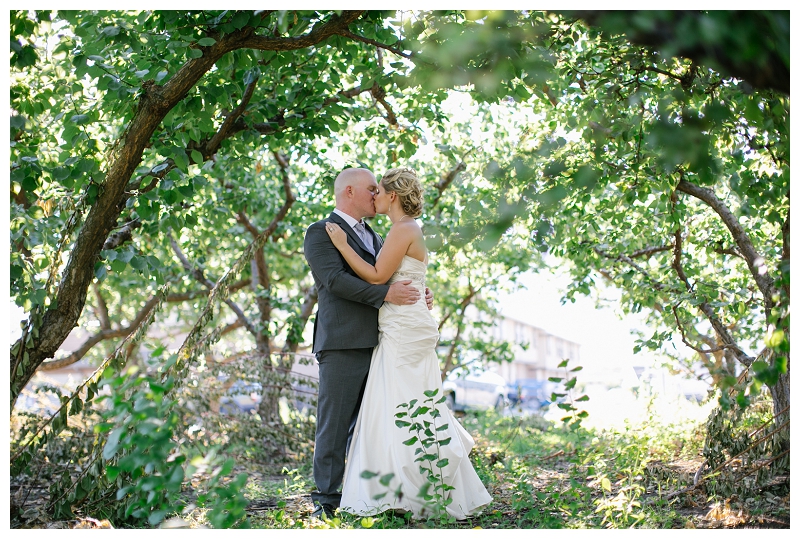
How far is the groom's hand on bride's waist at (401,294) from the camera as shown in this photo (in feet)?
13.4

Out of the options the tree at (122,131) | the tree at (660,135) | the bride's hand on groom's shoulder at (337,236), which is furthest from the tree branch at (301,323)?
the bride's hand on groom's shoulder at (337,236)

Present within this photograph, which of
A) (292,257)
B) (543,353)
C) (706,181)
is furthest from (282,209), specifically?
(543,353)

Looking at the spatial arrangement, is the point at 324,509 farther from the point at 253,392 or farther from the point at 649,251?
the point at 649,251

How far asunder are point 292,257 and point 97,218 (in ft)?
24.1

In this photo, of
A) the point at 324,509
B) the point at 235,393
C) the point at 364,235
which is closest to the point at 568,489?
the point at 324,509

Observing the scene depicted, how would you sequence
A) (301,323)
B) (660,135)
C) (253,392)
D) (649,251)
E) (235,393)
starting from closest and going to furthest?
1. (660,135)
2. (649,251)
3. (235,393)
4. (253,392)
5. (301,323)

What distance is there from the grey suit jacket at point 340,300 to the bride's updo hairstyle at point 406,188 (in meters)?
0.51

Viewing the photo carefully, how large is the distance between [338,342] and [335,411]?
1.38 ft

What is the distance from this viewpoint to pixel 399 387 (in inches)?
158

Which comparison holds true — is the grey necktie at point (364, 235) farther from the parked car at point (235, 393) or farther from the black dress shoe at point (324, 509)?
the parked car at point (235, 393)

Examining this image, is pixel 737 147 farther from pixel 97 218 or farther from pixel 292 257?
pixel 292 257

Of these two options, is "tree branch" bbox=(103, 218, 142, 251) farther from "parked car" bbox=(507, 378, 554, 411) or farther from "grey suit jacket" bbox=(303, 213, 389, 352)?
"parked car" bbox=(507, 378, 554, 411)

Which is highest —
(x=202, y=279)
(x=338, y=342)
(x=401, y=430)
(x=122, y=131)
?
(x=202, y=279)

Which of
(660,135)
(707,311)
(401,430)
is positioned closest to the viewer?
(660,135)
